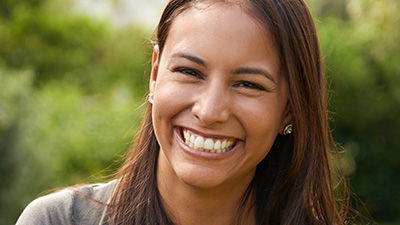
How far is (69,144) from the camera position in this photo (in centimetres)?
827

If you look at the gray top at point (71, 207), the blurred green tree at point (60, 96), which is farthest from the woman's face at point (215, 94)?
the blurred green tree at point (60, 96)

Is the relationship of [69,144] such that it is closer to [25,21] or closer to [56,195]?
[56,195]

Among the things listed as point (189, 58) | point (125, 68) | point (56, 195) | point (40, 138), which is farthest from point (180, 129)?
point (125, 68)

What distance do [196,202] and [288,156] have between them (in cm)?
50

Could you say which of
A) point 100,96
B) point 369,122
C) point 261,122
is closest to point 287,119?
point 261,122

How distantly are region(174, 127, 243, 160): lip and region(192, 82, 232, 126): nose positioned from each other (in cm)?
12

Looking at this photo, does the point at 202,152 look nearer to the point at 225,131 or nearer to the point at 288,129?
the point at 225,131

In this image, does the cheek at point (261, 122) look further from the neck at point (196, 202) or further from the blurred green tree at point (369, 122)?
the blurred green tree at point (369, 122)

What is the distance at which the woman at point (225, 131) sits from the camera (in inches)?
86.6

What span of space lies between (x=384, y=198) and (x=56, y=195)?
25.3 ft

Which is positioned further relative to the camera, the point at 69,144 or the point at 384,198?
the point at 384,198

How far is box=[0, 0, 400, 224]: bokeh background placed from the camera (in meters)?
6.20

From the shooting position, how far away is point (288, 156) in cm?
268

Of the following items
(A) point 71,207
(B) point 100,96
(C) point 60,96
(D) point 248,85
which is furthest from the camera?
(B) point 100,96
